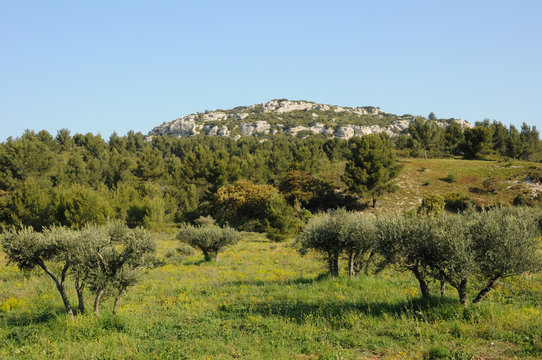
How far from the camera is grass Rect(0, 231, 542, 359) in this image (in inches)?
366

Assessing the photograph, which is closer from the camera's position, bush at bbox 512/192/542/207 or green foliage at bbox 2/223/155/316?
green foliage at bbox 2/223/155/316

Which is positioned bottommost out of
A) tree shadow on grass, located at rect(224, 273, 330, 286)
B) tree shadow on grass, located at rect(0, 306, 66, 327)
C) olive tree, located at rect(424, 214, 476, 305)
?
tree shadow on grass, located at rect(224, 273, 330, 286)

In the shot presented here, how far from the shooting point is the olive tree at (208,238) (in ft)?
92.5

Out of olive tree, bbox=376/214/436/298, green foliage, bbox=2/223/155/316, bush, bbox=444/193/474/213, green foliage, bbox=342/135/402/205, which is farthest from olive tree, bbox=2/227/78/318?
bush, bbox=444/193/474/213

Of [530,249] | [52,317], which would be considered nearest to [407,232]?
[530,249]

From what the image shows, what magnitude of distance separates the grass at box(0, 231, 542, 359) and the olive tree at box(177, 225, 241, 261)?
9739mm

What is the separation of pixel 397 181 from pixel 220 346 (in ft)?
198

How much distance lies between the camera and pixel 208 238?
27906 mm

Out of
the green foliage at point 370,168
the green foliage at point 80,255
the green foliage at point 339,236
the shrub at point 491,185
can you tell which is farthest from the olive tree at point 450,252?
the shrub at point 491,185

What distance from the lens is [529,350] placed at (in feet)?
28.2

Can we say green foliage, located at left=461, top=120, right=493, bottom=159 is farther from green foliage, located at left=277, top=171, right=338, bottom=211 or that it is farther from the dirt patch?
green foliage, located at left=277, top=171, right=338, bottom=211

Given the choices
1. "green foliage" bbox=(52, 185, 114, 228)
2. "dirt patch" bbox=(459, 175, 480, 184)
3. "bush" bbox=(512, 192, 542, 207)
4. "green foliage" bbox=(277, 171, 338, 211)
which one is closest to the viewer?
"bush" bbox=(512, 192, 542, 207)

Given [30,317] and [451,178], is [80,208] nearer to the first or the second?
[30,317]

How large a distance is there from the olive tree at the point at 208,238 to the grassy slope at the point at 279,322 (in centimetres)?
822
